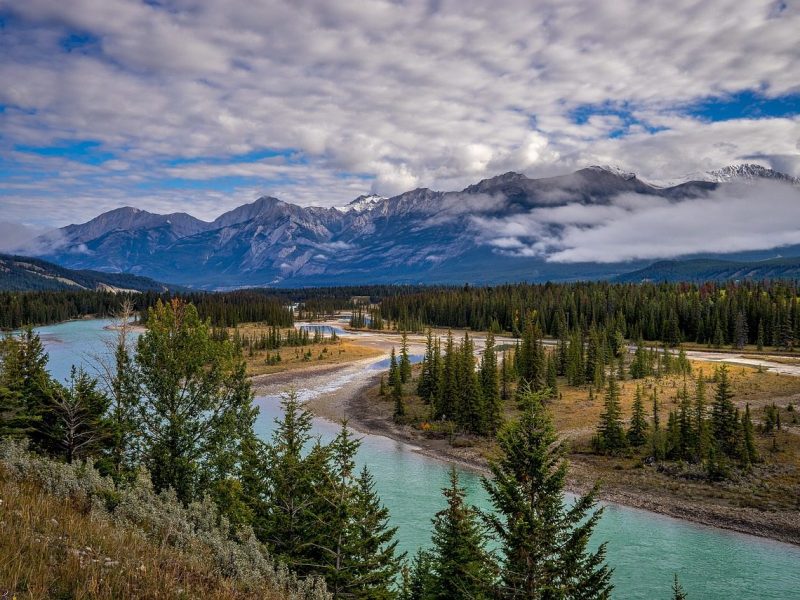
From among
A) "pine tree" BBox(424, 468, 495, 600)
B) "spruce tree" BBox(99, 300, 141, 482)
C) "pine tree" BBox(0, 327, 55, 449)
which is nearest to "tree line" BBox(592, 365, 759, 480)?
"pine tree" BBox(424, 468, 495, 600)

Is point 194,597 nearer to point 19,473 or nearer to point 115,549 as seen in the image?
point 115,549

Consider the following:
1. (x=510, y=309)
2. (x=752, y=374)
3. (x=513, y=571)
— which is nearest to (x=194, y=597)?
(x=513, y=571)

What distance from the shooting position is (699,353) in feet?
377

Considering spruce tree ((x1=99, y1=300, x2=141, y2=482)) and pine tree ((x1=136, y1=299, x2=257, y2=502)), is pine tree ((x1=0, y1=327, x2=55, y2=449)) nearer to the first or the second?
spruce tree ((x1=99, y1=300, x2=141, y2=482))

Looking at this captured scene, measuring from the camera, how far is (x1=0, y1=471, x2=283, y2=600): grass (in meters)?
6.88

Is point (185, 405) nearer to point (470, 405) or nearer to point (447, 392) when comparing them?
point (470, 405)

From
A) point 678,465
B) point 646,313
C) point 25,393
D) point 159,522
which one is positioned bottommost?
point 678,465

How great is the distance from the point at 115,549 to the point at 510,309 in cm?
16558

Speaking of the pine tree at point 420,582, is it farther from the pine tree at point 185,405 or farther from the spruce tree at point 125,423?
the spruce tree at point 125,423

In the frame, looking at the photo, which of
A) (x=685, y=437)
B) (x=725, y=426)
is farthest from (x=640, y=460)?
(x=725, y=426)

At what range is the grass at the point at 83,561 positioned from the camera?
6.88 metres

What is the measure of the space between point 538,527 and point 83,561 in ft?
41.4

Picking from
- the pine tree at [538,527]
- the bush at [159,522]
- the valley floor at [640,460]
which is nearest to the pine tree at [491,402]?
the valley floor at [640,460]

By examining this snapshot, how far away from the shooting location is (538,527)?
53.0 ft
